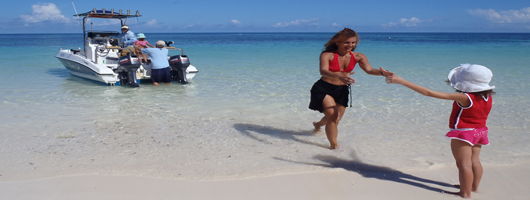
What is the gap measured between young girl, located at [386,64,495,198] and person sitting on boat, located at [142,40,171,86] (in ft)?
22.9

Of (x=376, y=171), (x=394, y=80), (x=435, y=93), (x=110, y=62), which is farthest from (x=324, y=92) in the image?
(x=110, y=62)

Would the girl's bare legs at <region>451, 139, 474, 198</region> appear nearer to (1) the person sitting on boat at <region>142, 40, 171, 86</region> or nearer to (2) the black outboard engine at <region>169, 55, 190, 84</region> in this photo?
(1) the person sitting on boat at <region>142, 40, 171, 86</region>

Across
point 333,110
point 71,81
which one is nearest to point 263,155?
point 333,110

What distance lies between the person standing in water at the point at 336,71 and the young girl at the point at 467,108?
1054 millimetres

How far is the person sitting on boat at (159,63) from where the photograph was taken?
28.8ft

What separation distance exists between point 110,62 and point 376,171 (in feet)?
27.0

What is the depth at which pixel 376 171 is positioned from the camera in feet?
12.1

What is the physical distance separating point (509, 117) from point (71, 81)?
9.66 metres

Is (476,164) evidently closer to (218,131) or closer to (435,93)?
(435,93)

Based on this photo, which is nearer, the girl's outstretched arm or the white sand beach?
the girl's outstretched arm

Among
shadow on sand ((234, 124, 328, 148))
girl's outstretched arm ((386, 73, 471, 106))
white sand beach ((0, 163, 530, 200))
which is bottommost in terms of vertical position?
white sand beach ((0, 163, 530, 200))

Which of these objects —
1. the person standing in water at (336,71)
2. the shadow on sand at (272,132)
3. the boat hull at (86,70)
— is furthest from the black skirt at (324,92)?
the boat hull at (86,70)

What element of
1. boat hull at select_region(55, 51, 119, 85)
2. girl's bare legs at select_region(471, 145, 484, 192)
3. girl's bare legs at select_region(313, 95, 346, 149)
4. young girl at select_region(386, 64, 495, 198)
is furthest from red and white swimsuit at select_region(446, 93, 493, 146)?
boat hull at select_region(55, 51, 119, 85)

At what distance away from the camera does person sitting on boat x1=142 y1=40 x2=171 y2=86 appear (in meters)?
8.78
